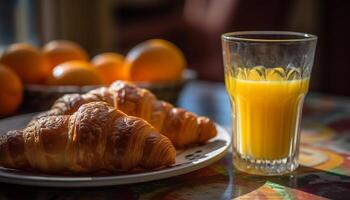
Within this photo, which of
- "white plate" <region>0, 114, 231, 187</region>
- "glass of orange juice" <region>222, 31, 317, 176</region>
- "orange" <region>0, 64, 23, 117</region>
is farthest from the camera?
"orange" <region>0, 64, 23, 117</region>

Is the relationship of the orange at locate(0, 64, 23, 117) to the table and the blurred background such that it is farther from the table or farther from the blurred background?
the blurred background

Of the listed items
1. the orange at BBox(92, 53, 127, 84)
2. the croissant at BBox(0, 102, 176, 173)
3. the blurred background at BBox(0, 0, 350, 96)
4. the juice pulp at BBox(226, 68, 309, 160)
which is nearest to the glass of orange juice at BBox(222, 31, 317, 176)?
the juice pulp at BBox(226, 68, 309, 160)

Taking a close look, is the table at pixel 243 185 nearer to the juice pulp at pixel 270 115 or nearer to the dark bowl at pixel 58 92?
the juice pulp at pixel 270 115

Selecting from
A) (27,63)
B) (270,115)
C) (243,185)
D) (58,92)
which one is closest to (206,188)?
(243,185)

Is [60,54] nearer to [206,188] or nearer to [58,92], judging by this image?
[58,92]

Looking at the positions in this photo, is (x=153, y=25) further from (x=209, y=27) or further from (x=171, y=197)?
(x=171, y=197)

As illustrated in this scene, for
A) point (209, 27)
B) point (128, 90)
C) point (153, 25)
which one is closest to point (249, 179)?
point (128, 90)

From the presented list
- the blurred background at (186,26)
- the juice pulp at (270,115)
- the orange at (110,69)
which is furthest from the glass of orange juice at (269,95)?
the blurred background at (186,26)
